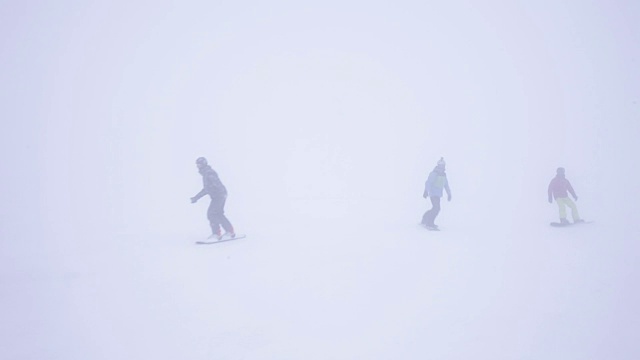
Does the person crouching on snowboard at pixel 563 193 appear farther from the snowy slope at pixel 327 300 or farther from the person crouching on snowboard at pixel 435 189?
the person crouching on snowboard at pixel 435 189

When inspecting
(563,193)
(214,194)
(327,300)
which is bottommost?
(327,300)

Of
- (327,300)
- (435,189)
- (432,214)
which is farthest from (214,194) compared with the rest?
(435,189)

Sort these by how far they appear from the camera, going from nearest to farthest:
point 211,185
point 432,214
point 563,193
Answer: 1. point 211,185
2. point 432,214
3. point 563,193

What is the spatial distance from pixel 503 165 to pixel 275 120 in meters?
116

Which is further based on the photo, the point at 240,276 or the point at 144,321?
the point at 240,276

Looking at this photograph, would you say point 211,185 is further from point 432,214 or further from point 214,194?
point 432,214

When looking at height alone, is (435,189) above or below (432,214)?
above

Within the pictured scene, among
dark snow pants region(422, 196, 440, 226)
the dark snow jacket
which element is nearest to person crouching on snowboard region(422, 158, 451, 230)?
dark snow pants region(422, 196, 440, 226)

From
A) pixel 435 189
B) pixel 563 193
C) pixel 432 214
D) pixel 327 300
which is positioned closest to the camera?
pixel 327 300

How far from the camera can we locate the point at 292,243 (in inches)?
346

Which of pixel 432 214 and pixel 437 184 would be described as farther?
pixel 437 184

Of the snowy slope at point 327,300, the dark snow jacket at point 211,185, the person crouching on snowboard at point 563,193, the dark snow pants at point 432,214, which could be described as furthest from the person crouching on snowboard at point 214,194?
the person crouching on snowboard at point 563,193

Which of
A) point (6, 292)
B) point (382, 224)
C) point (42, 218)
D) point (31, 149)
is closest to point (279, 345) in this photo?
point (6, 292)

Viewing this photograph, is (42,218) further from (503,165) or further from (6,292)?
(503,165)
